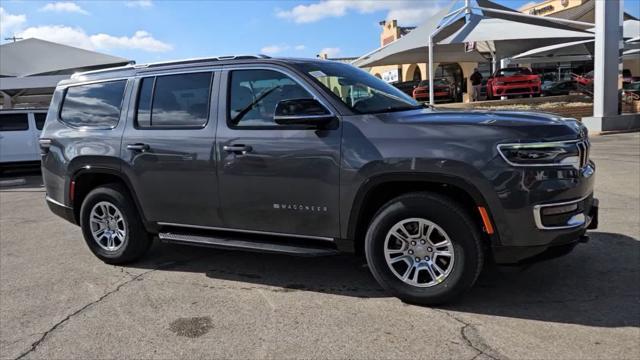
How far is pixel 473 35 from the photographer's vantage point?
23.6 meters

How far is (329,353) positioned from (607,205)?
5.21 metres

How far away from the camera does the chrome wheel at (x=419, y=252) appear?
4.06 m

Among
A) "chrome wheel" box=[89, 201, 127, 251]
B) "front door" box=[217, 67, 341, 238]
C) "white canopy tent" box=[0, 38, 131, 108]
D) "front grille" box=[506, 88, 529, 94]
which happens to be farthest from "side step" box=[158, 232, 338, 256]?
"front grille" box=[506, 88, 529, 94]

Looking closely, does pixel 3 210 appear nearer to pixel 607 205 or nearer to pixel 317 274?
pixel 317 274

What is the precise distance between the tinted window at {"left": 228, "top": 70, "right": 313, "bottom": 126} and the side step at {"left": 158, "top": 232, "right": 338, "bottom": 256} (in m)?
1.02

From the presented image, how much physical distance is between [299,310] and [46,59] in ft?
81.9

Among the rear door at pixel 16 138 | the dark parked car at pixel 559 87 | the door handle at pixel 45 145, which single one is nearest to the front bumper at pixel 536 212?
the door handle at pixel 45 145

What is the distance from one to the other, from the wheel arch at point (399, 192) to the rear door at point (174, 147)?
132 cm

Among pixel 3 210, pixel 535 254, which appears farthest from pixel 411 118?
pixel 3 210

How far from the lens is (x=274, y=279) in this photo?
500 cm

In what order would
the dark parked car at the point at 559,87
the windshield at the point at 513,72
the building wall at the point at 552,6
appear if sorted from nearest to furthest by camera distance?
the windshield at the point at 513,72 < the dark parked car at the point at 559,87 < the building wall at the point at 552,6

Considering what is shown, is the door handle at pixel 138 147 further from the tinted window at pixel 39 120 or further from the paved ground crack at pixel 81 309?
the tinted window at pixel 39 120

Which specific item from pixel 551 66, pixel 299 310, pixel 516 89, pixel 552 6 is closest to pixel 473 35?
pixel 516 89

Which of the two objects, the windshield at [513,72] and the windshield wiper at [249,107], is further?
the windshield at [513,72]
